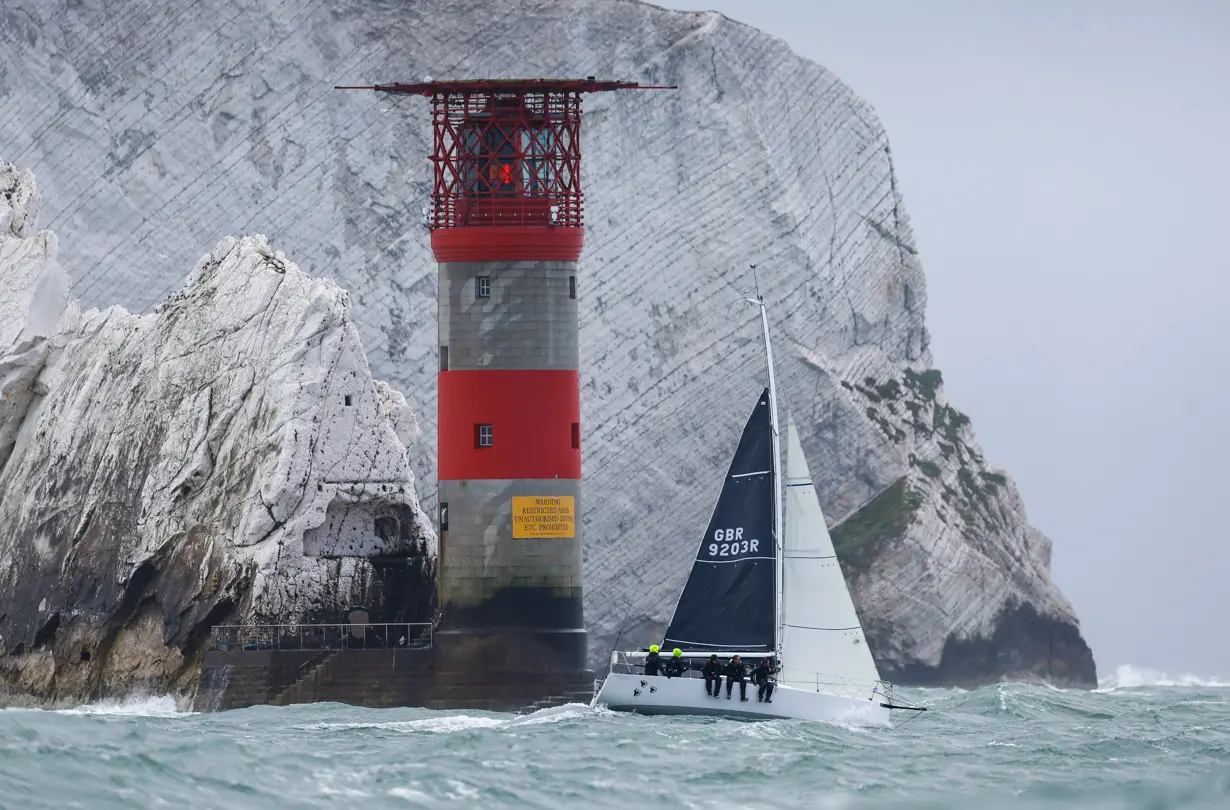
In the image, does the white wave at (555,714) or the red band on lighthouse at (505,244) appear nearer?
the white wave at (555,714)

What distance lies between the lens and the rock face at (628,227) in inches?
3278

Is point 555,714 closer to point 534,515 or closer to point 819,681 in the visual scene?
point 819,681

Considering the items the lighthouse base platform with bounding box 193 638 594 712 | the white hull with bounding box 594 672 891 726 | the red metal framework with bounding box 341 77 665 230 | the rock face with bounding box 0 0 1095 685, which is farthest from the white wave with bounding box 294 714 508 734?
the rock face with bounding box 0 0 1095 685

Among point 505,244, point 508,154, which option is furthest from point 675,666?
point 508,154

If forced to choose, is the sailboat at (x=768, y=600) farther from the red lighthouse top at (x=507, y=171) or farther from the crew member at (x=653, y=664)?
the red lighthouse top at (x=507, y=171)

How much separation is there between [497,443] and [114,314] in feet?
40.0

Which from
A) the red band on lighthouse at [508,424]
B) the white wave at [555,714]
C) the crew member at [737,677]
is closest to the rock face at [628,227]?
the red band on lighthouse at [508,424]

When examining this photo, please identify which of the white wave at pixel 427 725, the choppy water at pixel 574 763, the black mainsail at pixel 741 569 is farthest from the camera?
the black mainsail at pixel 741 569

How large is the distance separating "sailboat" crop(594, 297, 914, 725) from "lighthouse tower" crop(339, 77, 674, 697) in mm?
2726

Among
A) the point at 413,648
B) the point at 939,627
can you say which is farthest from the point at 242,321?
the point at 939,627

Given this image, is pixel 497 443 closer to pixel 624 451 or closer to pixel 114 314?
pixel 114 314

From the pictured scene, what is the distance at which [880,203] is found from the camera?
91.2 meters

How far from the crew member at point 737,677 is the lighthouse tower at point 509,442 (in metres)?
4.47

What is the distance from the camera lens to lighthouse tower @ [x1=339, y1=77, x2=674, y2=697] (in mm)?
55250
